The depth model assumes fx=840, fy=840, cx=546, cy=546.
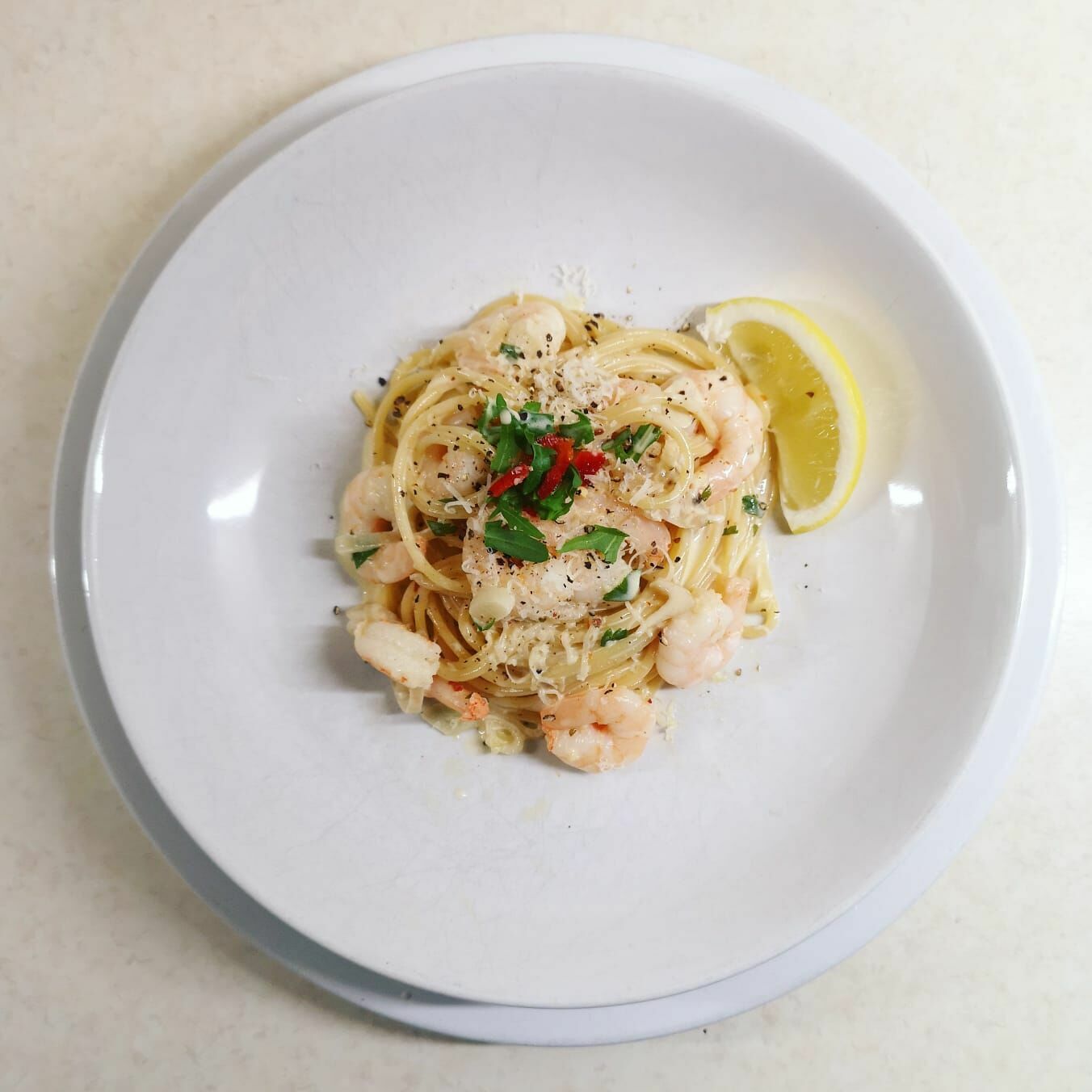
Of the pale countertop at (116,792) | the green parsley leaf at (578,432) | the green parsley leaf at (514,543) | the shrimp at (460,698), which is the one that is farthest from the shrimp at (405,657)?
the pale countertop at (116,792)

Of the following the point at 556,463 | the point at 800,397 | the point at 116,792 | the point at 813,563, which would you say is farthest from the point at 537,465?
the point at 116,792

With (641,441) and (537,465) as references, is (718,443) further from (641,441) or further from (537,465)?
(537,465)

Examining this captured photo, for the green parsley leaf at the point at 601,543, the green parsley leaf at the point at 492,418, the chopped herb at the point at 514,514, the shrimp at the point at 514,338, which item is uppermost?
the shrimp at the point at 514,338

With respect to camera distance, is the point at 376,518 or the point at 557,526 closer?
the point at 557,526

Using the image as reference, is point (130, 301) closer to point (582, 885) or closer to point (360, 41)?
point (360, 41)

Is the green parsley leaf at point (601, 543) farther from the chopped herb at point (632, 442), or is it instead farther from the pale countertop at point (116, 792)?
the pale countertop at point (116, 792)

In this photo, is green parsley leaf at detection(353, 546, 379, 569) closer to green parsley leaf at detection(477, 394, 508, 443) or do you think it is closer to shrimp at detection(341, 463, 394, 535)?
shrimp at detection(341, 463, 394, 535)

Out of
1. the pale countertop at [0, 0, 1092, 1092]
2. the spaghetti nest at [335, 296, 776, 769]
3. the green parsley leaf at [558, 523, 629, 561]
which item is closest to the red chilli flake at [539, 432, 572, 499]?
the spaghetti nest at [335, 296, 776, 769]
